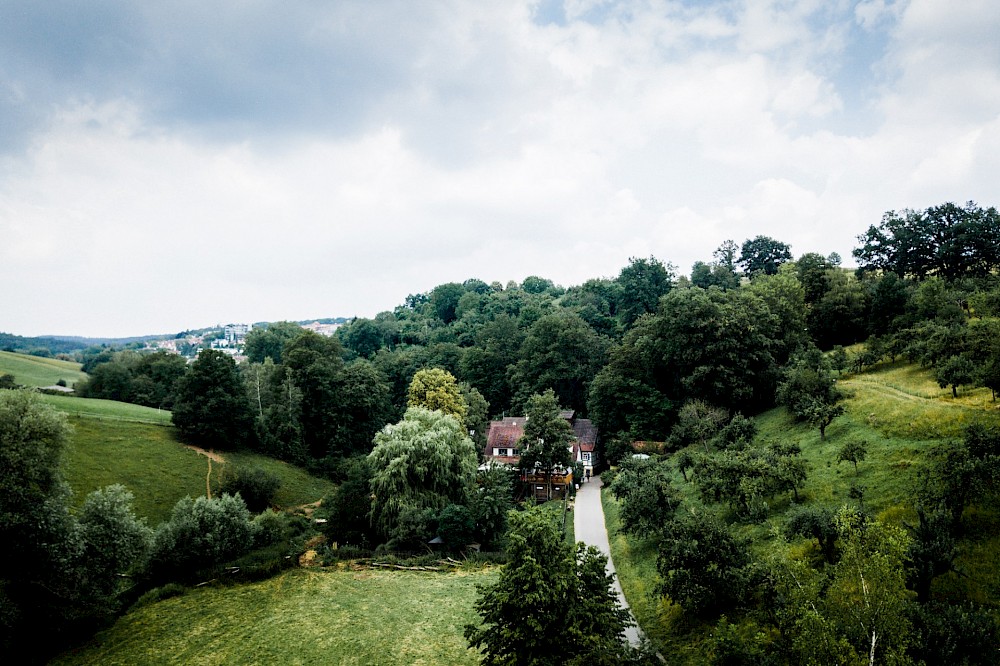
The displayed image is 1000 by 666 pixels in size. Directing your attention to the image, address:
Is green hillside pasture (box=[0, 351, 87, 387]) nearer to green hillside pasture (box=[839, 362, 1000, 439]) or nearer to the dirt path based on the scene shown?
the dirt path

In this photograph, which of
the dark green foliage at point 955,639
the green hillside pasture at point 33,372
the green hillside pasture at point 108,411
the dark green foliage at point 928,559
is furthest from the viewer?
the green hillside pasture at point 33,372

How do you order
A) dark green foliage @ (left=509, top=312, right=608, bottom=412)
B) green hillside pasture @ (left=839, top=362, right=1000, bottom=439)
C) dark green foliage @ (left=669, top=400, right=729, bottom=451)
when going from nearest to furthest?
green hillside pasture @ (left=839, top=362, right=1000, bottom=439) → dark green foliage @ (left=669, top=400, right=729, bottom=451) → dark green foliage @ (left=509, top=312, right=608, bottom=412)

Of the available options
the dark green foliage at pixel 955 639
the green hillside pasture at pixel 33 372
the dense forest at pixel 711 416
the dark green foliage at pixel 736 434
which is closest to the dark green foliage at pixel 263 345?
the dense forest at pixel 711 416

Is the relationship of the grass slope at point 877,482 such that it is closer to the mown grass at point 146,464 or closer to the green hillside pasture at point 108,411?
the mown grass at point 146,464

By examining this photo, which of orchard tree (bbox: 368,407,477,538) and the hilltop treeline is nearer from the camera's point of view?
orchard tree (bbox: 368,407,477,538)

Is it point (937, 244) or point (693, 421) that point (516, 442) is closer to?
point (693, 421)

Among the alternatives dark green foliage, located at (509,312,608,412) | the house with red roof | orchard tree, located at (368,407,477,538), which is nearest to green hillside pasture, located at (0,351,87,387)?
orchard tree, located at (368,407,477,538)
